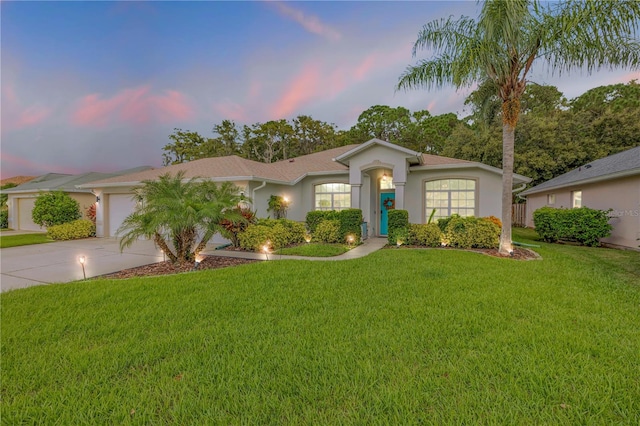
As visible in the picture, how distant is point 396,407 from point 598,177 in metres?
13.1

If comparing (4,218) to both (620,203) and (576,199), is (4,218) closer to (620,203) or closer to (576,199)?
(620,203)

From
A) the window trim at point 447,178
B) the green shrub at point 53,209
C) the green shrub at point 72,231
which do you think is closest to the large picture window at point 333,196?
the window trim at point 447,178

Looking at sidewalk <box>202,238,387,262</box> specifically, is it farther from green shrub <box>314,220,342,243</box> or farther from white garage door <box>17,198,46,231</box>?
white garage door <box>17,198,46,231</box>

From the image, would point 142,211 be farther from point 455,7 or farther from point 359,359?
point 455,7

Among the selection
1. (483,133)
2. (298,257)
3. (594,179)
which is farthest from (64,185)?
(594,179)

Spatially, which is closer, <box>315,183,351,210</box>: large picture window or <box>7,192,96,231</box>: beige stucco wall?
<box>315,183,351,210</box>: large picture window

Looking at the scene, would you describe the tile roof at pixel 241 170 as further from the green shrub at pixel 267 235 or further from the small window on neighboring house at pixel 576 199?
the small window on neighboring house at pixel 576 199

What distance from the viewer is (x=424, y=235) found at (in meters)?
9.70

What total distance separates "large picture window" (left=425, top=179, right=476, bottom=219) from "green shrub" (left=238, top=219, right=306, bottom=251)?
6109mm

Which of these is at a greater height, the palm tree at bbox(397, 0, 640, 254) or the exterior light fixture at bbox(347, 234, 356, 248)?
the palm tree at bbox(397, 0, 640, 254)

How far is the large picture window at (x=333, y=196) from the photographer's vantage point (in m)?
13.0

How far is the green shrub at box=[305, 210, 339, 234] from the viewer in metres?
10.8

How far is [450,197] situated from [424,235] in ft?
9.76

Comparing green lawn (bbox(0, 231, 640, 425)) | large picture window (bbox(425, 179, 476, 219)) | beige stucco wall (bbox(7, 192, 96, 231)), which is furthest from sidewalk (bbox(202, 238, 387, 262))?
beige stucco wall (bbox(7, 192, 96, 231))
